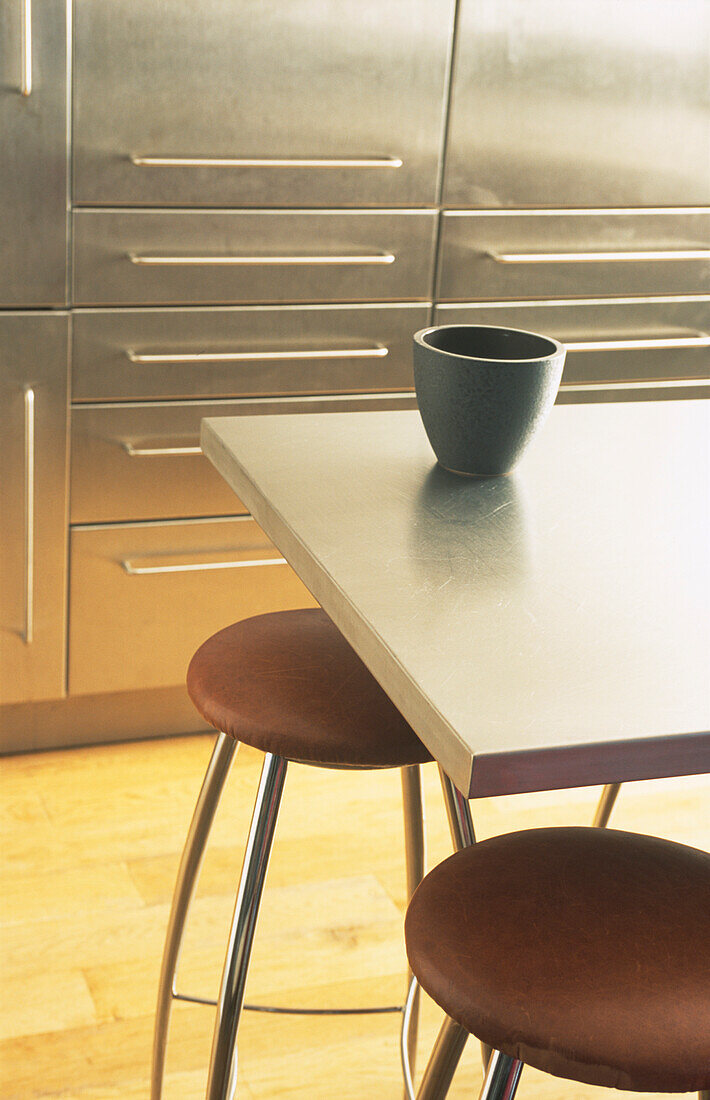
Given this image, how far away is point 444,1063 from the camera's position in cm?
96

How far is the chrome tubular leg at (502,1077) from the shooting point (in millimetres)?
909

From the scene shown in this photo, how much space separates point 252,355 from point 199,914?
1.00 metres

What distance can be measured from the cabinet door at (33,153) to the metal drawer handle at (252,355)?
18 centimetres

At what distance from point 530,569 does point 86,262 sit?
1419mm

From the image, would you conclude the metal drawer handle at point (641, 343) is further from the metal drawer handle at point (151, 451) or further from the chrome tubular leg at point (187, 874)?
the chrome tubular leg at point (187, 874)

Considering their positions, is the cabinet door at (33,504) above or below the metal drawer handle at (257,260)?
below

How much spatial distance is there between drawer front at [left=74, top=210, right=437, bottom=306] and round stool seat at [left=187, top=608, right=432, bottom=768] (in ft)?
3.13

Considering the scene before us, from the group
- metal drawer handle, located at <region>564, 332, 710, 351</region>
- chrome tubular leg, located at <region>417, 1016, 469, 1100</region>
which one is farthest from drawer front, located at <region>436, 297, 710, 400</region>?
chrome tubular leg, located at <region>417, 1016, 469, 1100</region>

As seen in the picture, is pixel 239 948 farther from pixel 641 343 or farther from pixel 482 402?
pixel 641 343

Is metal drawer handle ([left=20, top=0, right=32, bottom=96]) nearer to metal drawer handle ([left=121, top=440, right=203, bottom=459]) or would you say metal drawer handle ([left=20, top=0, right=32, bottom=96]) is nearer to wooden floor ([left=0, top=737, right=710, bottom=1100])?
metal drawer handle ([left=121, top=440, right=203, bottom=459])

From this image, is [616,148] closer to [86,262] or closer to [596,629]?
[86,262]

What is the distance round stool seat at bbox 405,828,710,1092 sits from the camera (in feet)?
2.82

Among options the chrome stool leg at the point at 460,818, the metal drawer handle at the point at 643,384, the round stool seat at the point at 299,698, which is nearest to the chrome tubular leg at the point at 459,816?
the chrome stool leg at the point at 460,818

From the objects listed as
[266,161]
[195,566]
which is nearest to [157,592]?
[195,566]
